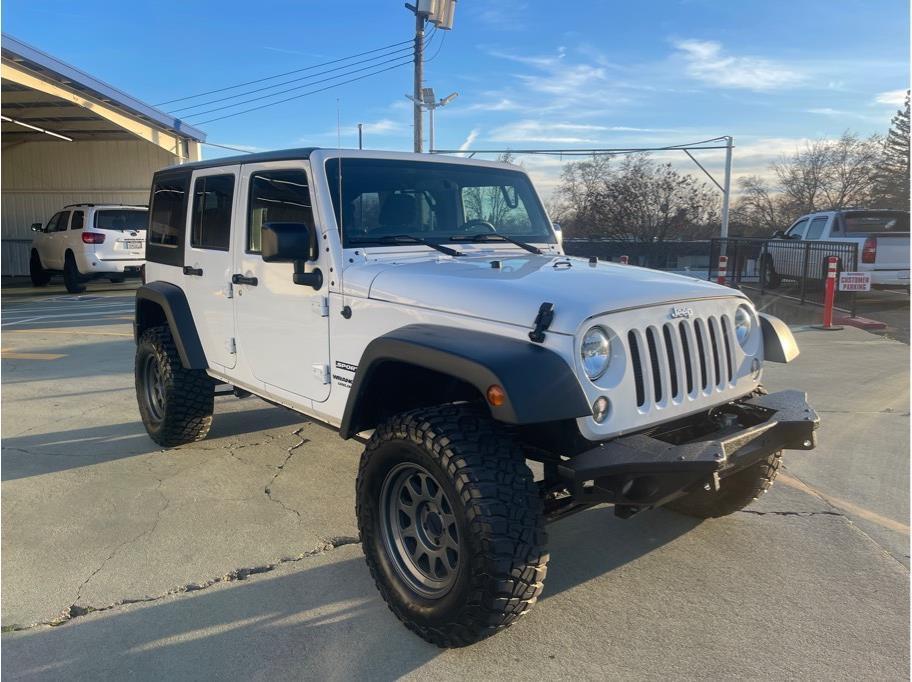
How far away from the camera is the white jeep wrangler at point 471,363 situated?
8.32 feet

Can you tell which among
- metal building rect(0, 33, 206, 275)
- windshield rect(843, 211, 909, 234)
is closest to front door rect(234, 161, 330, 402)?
windshield rect(843, 211, 909, 234)

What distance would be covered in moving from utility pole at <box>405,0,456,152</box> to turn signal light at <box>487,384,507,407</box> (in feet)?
51.7

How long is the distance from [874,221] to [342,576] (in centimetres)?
1424

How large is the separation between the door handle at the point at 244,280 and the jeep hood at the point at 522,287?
91 cm

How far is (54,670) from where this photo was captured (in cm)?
263

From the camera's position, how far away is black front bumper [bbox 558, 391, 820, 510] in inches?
97.3

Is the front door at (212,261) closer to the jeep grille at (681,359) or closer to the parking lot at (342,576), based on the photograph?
the parking lot at (342,576)

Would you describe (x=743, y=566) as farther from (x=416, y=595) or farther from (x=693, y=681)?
(x=416, y=595)

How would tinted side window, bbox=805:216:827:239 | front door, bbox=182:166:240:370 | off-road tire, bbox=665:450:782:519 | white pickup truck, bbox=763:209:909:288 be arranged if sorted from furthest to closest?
1. tinted side window, bbox=805:216:827:239
2. white pickup truck, bbox=763:209:909:288
3. front door, bbox=182:166:240:370
4. off-road tire, bbox=665:450:782:519

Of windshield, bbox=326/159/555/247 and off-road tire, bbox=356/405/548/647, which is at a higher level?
windshield, bbox=326/159/555/247

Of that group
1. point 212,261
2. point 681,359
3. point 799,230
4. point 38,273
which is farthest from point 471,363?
point 38,273

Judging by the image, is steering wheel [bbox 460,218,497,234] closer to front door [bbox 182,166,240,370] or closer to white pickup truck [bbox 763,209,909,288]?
front door [bbox 182,166,240,370]

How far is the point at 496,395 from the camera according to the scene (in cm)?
244

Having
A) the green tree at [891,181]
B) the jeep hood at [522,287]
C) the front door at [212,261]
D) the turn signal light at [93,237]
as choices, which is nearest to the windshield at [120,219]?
the turn signal light at [93,237]
